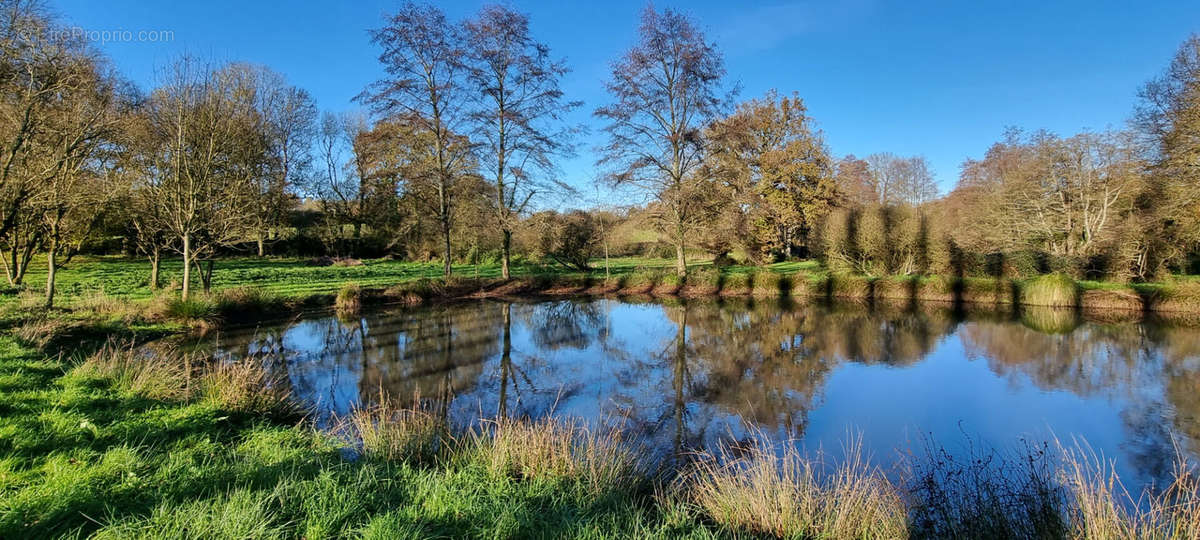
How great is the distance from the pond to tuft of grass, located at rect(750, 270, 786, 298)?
18.3ft

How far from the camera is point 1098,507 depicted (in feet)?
10.1

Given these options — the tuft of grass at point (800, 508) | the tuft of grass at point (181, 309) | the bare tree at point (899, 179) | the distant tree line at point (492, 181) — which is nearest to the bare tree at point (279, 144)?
the distant tree line at point (492, 181)

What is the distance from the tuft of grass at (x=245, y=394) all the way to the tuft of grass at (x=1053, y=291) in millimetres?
21013

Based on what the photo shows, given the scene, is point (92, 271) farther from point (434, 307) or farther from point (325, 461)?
point (325, 461)

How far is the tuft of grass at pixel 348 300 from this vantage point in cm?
1582

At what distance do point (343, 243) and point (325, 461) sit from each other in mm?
30123

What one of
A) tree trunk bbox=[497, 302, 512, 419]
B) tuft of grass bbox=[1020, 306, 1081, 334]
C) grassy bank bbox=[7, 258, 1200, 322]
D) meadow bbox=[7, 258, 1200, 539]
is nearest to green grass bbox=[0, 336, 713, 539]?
meadow bbox=[7, 258, 1200, 539]

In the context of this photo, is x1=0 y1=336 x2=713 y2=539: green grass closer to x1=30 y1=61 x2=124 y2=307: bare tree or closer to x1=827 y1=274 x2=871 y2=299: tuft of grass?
x1=30 y1=61 x2=124 y2=307: bare tree

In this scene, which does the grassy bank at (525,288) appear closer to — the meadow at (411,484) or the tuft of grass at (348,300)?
the tuft of grass at (348,300)

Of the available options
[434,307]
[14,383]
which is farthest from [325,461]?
[434,307]

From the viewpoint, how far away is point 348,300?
16.1m

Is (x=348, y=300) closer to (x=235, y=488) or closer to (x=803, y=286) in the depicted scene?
(x=235, y=488)

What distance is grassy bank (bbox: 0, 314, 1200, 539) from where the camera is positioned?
290 centimetres

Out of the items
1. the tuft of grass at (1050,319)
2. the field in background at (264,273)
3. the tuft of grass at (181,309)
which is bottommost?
the tuft of grass at (1050,319)
